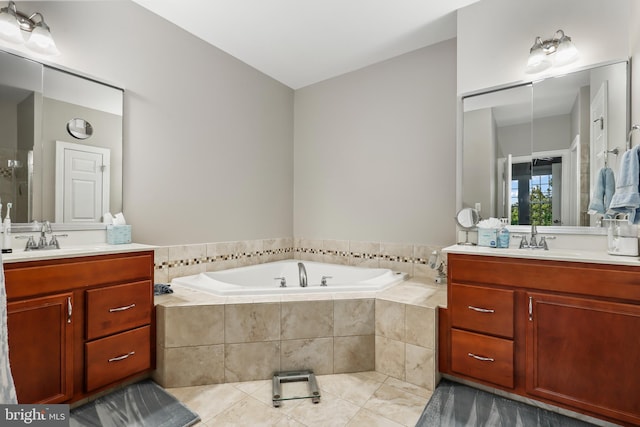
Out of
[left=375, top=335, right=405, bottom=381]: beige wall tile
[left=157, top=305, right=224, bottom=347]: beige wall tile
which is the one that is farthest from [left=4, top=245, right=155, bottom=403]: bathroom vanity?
[left=375, top=335, right=405, bottom=381]: beige wall tile

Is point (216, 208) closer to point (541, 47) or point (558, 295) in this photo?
point (558, 295)

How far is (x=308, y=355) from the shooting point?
2.11 meters

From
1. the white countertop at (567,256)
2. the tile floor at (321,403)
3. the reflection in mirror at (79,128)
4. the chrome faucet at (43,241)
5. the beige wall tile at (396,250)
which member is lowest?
the tile floor at (321,403)

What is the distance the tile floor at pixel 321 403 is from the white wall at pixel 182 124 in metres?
1.29

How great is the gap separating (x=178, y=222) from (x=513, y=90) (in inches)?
110

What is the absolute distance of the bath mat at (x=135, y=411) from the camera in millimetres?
1614

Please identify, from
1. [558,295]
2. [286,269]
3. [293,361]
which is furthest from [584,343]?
[286,269]

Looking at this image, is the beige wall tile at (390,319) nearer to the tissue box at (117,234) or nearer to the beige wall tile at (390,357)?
the beige wall tile at (390,357)

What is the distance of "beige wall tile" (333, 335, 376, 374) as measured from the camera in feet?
6.99

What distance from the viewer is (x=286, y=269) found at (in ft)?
10.9

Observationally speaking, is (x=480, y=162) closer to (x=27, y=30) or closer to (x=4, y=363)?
(x=4, y=363)

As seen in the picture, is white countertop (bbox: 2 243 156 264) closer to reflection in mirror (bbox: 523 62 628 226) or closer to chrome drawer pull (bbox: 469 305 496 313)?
chrome drawer pull (bbox: 469 305 496 313)

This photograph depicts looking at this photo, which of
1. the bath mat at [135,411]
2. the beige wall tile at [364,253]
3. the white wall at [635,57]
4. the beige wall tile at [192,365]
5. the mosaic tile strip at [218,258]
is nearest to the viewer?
the bath mat at [135,411]

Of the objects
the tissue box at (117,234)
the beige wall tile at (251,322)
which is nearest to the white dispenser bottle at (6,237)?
the tissue box at (117,234)
